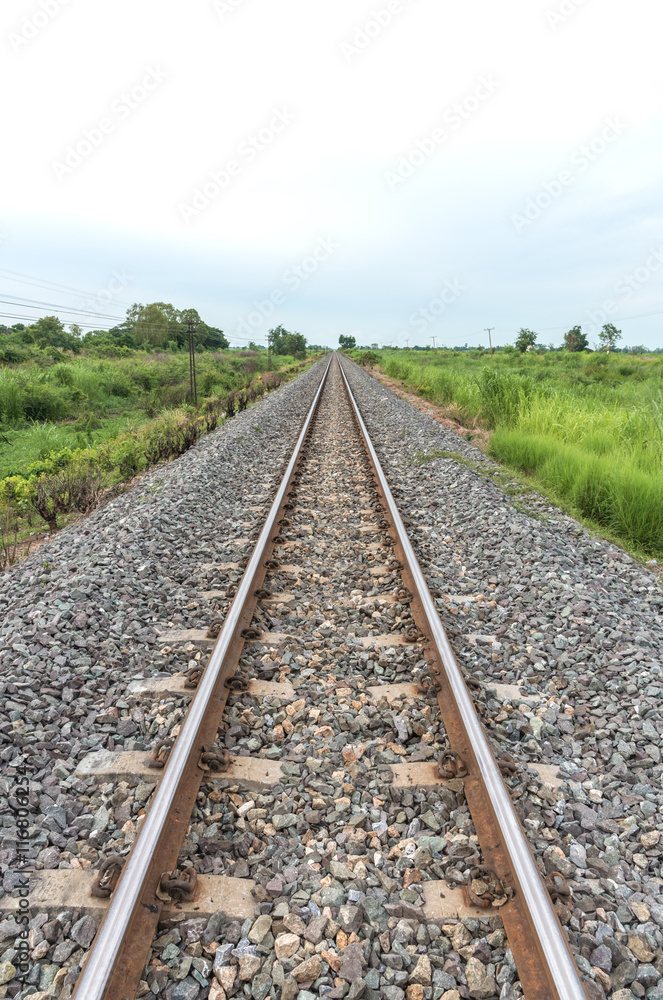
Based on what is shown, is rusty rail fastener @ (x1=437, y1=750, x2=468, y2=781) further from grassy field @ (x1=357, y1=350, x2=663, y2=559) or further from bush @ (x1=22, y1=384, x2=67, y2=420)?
bush @ (x1=22, y1=384, x2=67, y2=420)

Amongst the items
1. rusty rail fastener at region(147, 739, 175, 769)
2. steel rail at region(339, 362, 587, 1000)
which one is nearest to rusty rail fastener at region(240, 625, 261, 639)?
rusty rail fastener at region(147, 739, 175, 769)

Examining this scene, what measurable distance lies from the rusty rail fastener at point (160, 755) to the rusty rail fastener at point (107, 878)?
457 mm

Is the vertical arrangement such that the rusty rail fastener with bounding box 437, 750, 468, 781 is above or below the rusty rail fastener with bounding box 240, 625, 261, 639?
below

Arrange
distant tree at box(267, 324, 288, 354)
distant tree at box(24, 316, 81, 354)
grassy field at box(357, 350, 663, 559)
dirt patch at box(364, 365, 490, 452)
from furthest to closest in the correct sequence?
distant tree at box(267, 324, 288, 354) < distant tree at box(24, 316, 81, 354) < dirt patch at box(364, 365, 490, 452) < grassy field at box(357, 350, 663, 559)

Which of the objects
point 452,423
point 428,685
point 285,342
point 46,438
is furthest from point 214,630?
point 285,342

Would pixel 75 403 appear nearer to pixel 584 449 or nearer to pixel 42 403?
pixel 42 403

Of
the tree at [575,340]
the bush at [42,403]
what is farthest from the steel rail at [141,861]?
the tree at [575,340]

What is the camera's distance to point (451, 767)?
2.15 meters

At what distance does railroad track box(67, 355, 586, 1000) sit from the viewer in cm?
151

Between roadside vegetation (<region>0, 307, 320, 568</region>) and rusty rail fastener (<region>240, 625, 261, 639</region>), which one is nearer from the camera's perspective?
rusty rail fastener (<region>240, 625, 261, 639</region>)

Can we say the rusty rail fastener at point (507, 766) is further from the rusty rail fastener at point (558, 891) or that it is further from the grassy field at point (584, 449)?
the grassy field at point (584, 449)

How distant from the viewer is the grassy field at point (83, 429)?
21.6 ft

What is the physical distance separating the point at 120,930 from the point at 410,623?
2.20 meters

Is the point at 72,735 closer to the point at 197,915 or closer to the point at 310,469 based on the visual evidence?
the point at 197,915
